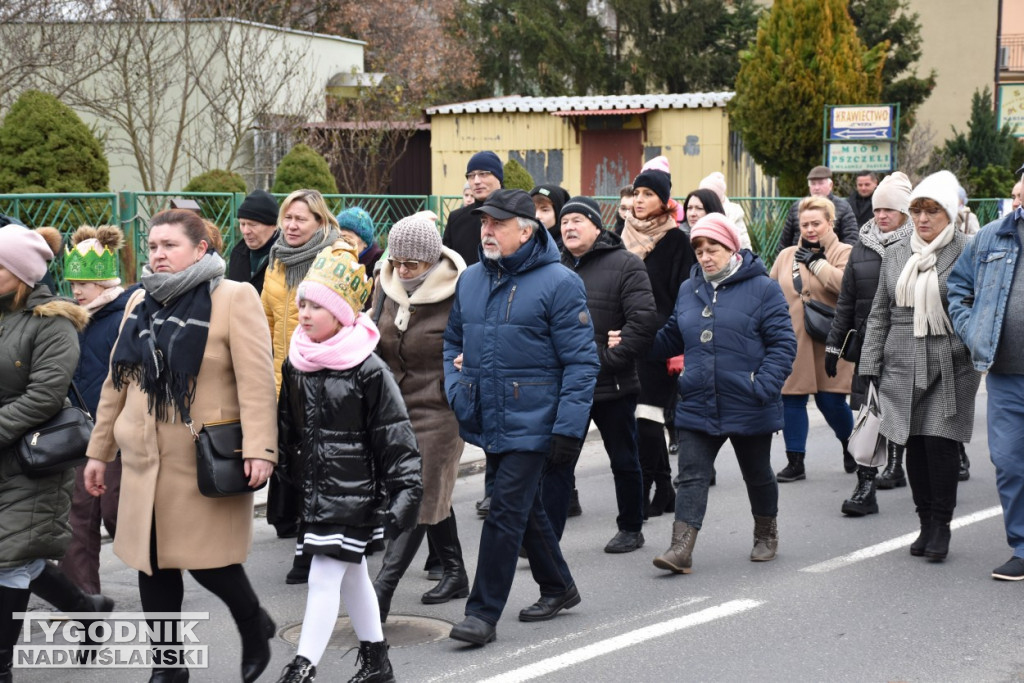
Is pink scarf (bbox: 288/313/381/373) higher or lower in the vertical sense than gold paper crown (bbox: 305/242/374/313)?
lower

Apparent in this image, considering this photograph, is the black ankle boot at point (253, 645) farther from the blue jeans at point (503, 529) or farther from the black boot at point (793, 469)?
the black boot at point (793, 469)

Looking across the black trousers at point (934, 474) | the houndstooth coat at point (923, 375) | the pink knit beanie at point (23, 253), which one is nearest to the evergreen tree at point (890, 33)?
the houndstooth coat at point (923, 375)

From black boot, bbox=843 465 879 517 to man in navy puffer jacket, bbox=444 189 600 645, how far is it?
3.05 m

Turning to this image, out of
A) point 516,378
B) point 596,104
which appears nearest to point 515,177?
point 596,104

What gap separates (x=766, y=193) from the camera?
84.3 ft

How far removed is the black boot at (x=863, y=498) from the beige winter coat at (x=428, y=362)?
3.00 metres

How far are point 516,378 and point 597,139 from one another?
20.9 metres

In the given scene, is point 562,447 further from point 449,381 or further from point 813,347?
point 813,347

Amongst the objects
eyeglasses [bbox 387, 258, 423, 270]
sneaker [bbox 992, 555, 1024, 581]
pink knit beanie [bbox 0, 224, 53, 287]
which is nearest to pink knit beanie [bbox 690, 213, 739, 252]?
eyeglasses [bbox 387, 258, 423, 270]

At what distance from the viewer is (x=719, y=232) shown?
674 centimetres

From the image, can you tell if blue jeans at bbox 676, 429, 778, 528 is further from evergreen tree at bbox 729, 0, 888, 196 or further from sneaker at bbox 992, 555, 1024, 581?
evergreen tree at bbox 729, 0, 888, 196

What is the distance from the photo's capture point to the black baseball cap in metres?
5.57

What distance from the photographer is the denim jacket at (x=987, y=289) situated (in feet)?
21.2

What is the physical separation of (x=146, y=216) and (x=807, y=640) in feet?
24.3
